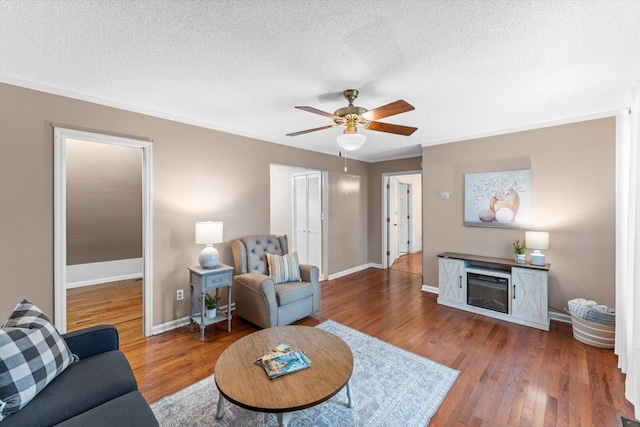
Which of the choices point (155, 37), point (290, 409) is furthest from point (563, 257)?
point (155, 37)

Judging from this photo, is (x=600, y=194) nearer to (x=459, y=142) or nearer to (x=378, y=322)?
(x=459, y=142)

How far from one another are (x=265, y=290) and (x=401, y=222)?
207 inches

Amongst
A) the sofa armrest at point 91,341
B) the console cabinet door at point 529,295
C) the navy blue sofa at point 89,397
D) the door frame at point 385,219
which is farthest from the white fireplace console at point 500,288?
the sofa armrest at point 91,341

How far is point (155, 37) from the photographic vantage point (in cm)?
171

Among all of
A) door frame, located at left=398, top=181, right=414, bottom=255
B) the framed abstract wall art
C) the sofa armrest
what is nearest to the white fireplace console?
the framed abstract wall art

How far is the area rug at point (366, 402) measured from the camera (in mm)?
1794

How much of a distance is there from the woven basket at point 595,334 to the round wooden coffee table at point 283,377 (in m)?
2.68

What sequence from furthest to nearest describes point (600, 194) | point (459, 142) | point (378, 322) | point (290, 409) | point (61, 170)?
point (459, 142), point (378, 322), point (600, 194), point (61, 170), point (290, 409)

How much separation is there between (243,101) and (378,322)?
9.62ft

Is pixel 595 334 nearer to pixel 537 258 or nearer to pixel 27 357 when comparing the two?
pixel 537 258

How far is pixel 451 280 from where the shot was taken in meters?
3.86

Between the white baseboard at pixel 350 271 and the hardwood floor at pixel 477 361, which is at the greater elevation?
the white baseboard at pixel 350 271

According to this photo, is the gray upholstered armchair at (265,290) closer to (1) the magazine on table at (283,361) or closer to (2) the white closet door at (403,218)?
(1) the magazine on table at (283,361)

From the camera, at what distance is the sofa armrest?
173 centimetres
